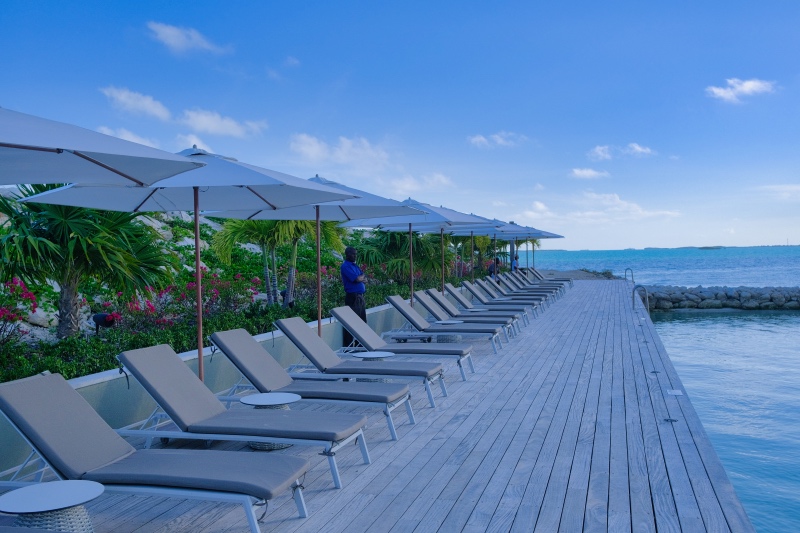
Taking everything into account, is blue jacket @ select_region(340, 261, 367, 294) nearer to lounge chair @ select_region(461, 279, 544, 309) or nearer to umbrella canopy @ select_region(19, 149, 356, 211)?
umbrella canopy @ select_region(19, 149, 356, 211)

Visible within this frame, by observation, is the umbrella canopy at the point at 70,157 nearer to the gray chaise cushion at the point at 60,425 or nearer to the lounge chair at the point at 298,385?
the gray chaise cushion at the point at 60,425

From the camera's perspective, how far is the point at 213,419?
441 centimetres

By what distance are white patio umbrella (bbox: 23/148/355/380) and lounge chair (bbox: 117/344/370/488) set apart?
3.21 ft

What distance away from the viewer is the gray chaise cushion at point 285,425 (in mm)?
3998

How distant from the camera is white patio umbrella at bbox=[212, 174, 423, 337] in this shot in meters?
7.85

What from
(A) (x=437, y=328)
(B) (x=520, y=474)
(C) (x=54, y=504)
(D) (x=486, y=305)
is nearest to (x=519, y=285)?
(D) (x=486, y=305)

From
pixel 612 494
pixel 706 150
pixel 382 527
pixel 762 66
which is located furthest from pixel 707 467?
pixel 706 150

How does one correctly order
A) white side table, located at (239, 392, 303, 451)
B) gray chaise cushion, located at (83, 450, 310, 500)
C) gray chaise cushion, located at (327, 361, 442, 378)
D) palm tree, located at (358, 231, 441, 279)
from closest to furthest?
gray chaise cushion, located at (83, 450, 310, 500) < white side table, located at (239, 392, 303, 451) < gray chaise cushion, located at (327, 361, 442, 378) < palm tree, located at (358, 231, 441, 279)

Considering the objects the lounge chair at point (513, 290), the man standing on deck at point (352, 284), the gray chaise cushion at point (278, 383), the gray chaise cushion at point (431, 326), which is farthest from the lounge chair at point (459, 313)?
the gray chaise cushion at point (278, 383)

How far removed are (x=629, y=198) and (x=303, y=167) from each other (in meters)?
26.3

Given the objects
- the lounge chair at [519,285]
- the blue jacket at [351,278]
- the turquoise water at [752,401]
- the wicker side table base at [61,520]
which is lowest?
the turquoise water at [752,401]

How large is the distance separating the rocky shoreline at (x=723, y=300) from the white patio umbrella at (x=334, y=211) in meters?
19.1

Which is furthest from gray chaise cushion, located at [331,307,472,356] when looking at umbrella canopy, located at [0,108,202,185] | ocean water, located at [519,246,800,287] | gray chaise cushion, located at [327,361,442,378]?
ocean water, located at [519,246,800,287]

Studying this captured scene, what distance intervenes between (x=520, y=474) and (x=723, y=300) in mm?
24214
